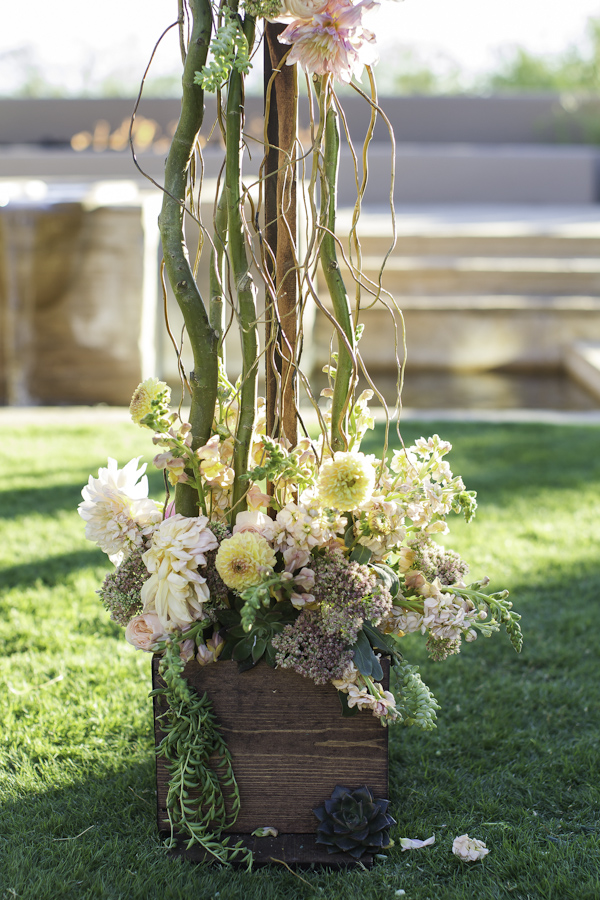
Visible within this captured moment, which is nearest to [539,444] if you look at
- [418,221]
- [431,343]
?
[431,343]

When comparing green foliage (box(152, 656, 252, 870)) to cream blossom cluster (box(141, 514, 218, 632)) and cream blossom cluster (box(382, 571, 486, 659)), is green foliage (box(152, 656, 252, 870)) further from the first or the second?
cream blossom cluster (box(382, 571, 486, 659))

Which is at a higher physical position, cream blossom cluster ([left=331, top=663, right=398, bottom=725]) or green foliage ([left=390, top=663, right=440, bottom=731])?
cream blossom cluster ([left=331, top=663, right=398, bottom=725])

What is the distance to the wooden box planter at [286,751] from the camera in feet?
4.06

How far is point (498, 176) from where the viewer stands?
11.0 meters

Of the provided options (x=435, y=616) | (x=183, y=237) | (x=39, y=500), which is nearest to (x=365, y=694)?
(x=435, y=616)

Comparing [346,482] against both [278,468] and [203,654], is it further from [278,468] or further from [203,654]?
[203,654]

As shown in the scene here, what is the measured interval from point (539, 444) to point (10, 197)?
3.32 metres

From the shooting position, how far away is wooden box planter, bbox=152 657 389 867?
1236mm

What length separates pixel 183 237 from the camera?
121 cm

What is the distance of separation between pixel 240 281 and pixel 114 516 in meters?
0.42

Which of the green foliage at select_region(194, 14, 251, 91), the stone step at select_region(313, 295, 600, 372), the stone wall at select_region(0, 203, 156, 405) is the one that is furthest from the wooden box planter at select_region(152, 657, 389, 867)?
the stone step at select_region(313, 295, 600, 372)

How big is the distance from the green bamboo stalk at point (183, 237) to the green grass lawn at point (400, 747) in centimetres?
67

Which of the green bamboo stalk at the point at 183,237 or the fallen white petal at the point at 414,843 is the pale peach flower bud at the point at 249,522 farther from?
the fallen white petal at the point at 414,843

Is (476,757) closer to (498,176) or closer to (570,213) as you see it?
(570,213)
